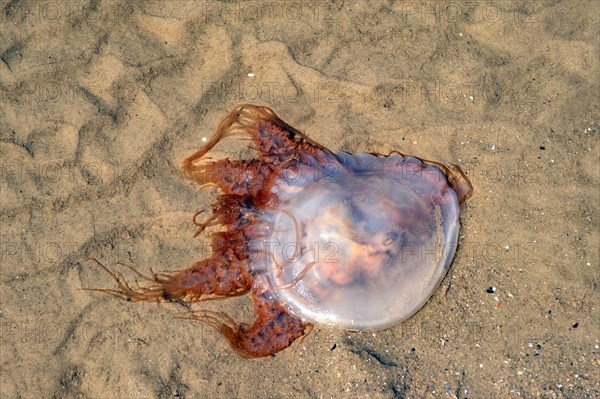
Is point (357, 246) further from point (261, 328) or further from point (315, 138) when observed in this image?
point (315, 138)

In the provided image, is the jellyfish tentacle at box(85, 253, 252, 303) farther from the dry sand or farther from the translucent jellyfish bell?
the translucent jellyfish bell

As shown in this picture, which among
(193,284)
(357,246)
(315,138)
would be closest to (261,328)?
(193,284)

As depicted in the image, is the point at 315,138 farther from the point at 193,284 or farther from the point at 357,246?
the point at 193,284

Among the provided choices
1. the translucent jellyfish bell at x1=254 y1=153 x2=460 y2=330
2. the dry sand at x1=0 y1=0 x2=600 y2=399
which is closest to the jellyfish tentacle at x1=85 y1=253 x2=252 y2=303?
the dry sand at x1=0 y1=0 x2=600 y2=399

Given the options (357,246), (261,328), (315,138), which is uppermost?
(315,138)

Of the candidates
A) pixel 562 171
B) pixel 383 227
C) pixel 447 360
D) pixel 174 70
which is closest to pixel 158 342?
pixel 383 227

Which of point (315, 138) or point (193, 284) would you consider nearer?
point (193, 284)

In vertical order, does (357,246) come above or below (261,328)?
above

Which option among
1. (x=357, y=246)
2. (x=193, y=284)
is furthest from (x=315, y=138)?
(x=193, y=284)

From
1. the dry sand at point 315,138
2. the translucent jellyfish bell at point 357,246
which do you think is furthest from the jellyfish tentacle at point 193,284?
the translucent jellyfish bell at point 357,246
